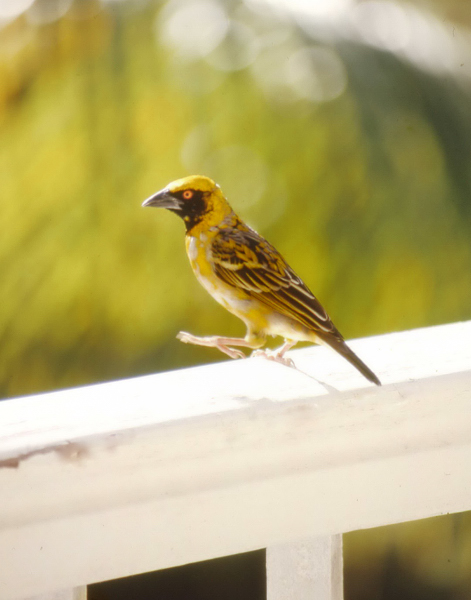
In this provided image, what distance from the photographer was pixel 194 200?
141cm

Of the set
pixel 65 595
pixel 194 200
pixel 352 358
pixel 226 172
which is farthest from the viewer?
pixel 226 172

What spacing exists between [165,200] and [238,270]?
18 cm

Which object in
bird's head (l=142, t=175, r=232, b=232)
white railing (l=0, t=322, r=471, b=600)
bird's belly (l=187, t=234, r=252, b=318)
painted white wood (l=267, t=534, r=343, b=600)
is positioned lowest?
painted white wood (l=267, t=534, r=343, b=600)

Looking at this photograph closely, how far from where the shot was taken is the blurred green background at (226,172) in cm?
180

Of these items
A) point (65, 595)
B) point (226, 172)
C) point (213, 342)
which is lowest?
point (65, 595)

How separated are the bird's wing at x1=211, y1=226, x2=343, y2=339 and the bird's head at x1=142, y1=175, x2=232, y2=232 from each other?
0.05m

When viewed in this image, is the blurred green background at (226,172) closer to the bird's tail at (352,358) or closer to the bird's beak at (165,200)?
the bird's beak at (165,200)

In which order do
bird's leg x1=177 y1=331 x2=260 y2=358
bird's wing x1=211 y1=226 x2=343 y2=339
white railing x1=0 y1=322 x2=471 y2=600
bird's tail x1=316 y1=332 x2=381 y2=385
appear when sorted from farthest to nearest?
bird's wing x1=211 y1=226 x2=343 y2=339 → bird's leg x1=177 y1=331 x2=260 y2=358 → bird's tail x1=316 y1=332 x2=381 y2=385 → white railing x1=0 y1=322 x2=471 y2=600

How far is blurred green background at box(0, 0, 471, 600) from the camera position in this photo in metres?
1.80

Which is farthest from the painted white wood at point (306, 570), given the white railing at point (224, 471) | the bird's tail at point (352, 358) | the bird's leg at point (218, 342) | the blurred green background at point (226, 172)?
the blurred green background at point (226, 172)

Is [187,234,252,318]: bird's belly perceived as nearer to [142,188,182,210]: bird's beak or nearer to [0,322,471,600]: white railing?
[142,188,182,210]: bird's beak

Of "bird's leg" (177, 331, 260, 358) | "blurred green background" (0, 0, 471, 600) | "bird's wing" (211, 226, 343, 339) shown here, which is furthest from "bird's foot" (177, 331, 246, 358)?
"blurred green background" (0, 0, 471, 600)

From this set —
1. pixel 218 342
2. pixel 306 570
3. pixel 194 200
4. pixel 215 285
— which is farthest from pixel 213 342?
pixel 306 570

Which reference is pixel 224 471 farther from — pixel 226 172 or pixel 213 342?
pixel 226 172
